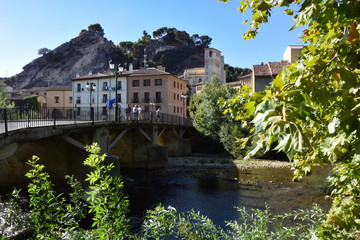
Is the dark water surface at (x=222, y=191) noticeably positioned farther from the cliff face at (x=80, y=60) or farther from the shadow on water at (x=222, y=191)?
the cliff face at (x=80, y=60)

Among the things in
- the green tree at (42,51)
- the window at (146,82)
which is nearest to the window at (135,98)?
the window at (146,82)

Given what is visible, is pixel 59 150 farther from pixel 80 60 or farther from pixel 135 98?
pixel 80 60

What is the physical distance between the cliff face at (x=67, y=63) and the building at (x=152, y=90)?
149 feet

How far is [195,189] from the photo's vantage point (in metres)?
17.4

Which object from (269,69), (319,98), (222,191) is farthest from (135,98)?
(319,98)

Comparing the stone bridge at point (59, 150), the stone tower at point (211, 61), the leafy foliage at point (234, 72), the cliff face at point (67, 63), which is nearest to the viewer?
the stone bridge at point (59, 150)

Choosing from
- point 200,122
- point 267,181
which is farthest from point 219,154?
point 267,181

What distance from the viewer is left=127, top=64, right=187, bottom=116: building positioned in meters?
47.9

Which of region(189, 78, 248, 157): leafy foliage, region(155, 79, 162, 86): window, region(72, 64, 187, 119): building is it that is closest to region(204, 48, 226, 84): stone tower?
region(72, 64, 187, 119): building

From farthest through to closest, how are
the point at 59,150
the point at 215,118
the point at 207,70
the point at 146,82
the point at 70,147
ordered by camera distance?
1. the point at 207,70
2. the point at 146,82
3. the point at 215,118
4. the point at 70,147
5. the point at 59,150

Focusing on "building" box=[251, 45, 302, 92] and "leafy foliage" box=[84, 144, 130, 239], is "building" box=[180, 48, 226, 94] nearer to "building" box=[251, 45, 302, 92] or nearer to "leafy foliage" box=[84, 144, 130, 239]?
"building" box=[251, 45, 302, 92]

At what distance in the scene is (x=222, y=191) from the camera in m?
16.8

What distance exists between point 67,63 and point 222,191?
91.8 m

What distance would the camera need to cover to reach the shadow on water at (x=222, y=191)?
1324 cm
